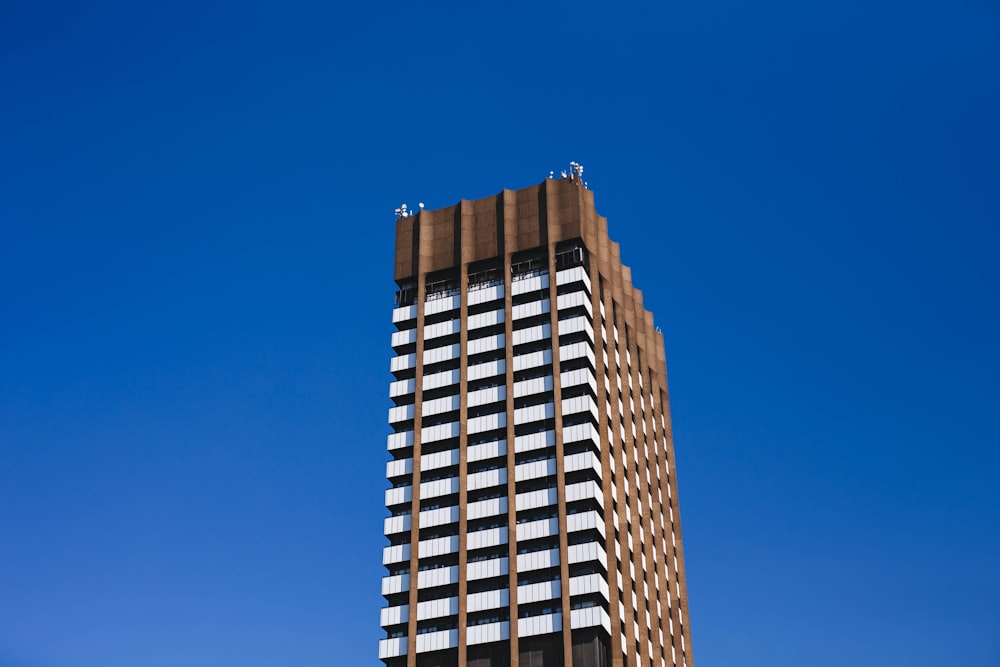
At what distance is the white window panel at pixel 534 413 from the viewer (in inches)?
5113

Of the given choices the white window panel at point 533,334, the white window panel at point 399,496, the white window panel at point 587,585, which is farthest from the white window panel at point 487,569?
the white window panel at point 533,334

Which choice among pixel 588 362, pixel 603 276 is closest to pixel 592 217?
pixel 603 276

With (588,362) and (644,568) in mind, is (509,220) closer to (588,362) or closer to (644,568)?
(588,362)

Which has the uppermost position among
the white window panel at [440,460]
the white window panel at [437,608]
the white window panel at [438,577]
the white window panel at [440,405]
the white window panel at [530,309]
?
the white window panel at [530,309]

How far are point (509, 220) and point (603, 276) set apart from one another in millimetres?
11557

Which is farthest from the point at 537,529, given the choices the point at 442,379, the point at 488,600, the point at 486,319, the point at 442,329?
the point at 442,329

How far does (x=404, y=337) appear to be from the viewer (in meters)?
141

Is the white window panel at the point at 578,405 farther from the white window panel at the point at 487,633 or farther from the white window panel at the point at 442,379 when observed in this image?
the white window panel at the point at 487,633

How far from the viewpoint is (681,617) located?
14750 cm

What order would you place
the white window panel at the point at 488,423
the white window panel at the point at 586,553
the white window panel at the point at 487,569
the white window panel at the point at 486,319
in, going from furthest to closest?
the white window panel at the point at 486,319 < the white window panel at the point at 488,423 < the white window panel at the point at 487,569 < the white window panel at the point at 586,553

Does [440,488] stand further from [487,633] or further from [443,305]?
[443,305]

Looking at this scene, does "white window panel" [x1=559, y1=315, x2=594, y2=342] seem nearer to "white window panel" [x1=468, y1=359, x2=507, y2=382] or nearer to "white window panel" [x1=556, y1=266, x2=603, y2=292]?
"white window panel" [x1=556, y1=266, x2=603, y2=292]

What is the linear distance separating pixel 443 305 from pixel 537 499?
2592 cm

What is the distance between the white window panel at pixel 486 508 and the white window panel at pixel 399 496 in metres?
6.63
